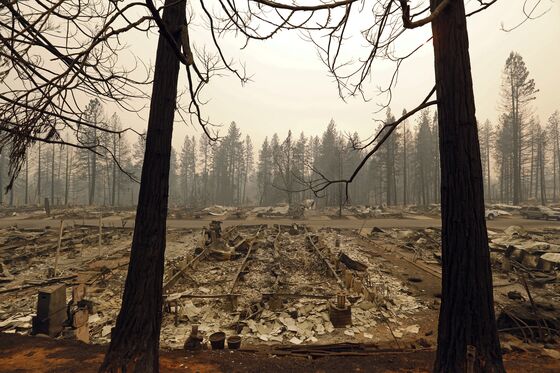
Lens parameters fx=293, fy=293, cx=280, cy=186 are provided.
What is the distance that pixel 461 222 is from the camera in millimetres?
2742

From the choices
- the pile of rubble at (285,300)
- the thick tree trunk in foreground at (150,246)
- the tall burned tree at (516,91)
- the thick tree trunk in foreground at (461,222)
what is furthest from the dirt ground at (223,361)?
the tall burned tree at (516,91)

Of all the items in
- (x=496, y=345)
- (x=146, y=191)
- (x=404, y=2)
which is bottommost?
(x=496, y=345)

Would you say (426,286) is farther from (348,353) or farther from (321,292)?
(348,353)

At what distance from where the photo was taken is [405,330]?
247 inches

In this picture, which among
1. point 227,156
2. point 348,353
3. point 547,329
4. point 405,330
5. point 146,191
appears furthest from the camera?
point 227,156

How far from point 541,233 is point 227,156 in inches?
2348

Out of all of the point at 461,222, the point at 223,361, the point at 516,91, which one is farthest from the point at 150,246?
the point at 516,91

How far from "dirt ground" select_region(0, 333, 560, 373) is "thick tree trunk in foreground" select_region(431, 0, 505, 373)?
4.04ft

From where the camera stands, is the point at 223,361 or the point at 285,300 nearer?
the point at 223,361

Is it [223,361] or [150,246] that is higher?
[150,246]

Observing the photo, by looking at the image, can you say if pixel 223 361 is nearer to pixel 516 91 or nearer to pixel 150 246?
pixel 150 246

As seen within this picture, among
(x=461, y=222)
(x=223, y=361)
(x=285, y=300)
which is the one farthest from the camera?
(x=285, y=300)

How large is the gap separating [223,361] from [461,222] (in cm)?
338

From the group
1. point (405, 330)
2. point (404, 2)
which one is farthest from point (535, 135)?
point (404, 2)
